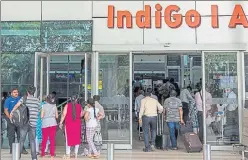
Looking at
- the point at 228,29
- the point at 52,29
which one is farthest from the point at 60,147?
the point at 228,29

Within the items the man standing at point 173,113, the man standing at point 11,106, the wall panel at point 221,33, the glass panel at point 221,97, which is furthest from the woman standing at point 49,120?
the wall panel at point 221,33

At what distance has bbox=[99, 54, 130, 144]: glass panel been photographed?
38.2 ft

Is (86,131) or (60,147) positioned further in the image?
(60,147)

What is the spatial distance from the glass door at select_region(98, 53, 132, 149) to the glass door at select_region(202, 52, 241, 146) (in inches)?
87.5

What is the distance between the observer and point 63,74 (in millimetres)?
13648

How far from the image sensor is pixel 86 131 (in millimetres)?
9742

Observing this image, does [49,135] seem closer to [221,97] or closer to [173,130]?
[173,130]

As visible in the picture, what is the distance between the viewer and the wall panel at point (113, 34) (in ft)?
38.3

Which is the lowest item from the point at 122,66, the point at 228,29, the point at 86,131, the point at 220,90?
the point at 86,131

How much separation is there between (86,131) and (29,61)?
3.44 m

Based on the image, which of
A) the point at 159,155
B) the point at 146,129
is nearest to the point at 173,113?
the point at 146,129

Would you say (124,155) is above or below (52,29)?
below

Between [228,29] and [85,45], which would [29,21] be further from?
[228,29]

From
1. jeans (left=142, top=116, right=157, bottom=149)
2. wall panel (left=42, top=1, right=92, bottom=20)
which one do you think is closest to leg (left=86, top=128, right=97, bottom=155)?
jeans (left=142, top=116, right=157, bottom=149)
